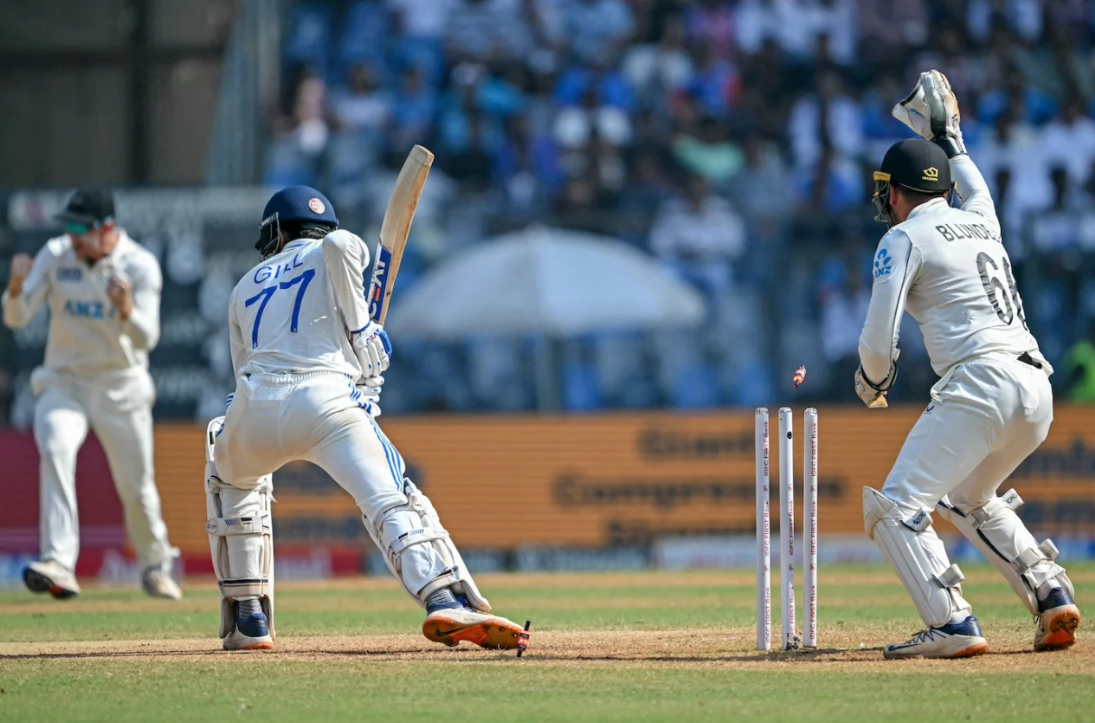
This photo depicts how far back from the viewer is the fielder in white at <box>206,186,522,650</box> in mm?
7301

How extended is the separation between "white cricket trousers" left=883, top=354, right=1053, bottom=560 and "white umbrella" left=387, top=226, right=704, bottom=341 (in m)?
8.78

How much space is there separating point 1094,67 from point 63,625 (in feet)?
49.4

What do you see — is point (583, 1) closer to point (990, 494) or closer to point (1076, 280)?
point (1076, 280)

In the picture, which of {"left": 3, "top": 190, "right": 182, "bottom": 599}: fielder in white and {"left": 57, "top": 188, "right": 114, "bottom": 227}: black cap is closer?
{"left": 57, "top": 188, "right": 114, "bottom": 227}: black cap

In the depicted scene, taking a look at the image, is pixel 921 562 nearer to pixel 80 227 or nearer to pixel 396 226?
pixel 396 226

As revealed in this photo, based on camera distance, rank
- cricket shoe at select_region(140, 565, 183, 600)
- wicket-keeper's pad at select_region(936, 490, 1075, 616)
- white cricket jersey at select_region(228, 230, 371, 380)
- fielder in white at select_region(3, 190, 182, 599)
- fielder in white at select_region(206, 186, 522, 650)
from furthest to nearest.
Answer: cricket shoe at select_region(140, 565, 183, 600) → fielder in white at select_region(3, 190, 182, 599) → wicket-keeper's pad at select_region(936, 490, 1075, 616) → white cricket jersey at select_region(228, 230, 371, 380) → fielder in white at select_region(206, 186, 522, 650)

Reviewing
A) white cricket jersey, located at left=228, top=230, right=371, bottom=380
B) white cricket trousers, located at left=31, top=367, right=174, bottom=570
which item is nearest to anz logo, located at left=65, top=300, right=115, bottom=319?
white cricket trousers, located at left=31, top=367, right=174, bottom=570

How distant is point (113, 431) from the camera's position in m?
11.8

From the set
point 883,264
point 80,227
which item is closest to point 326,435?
point 883,264

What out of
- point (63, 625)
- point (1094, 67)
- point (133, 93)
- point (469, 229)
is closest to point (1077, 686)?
point (63, 625)

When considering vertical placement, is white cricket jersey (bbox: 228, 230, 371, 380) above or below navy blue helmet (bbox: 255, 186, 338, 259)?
below

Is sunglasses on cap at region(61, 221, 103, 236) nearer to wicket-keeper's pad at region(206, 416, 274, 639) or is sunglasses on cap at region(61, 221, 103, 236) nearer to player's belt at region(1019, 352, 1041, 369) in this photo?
wicket-keeper's pad at region(206, 416, 274, 639)

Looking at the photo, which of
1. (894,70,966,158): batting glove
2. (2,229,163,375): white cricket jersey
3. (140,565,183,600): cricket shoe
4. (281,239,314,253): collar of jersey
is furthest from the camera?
(140,565,183,600): cricket shoe

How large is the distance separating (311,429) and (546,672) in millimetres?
1519
